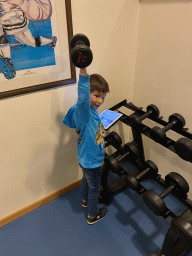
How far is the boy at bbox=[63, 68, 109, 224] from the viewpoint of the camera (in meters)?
0.94

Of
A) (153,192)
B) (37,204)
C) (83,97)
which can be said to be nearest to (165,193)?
(153,192)

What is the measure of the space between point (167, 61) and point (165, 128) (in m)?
0.51

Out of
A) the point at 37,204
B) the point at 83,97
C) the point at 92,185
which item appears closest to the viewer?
the point at 83,97

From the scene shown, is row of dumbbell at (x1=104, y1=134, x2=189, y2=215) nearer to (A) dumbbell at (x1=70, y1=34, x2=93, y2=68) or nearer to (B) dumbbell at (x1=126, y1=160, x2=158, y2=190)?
(B) dumbbell at (x1=126, y1=160, x2=158, y2=190)

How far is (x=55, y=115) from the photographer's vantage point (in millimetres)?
1446

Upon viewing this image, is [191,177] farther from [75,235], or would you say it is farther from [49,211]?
[49,211]

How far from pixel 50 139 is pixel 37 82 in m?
0.45

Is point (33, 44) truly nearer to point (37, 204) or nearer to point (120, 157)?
point (120, 157)

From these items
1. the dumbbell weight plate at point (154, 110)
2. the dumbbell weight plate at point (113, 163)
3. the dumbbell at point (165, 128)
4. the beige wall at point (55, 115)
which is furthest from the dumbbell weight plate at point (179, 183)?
the beige wall at point (55, 115)

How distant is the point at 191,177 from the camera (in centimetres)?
160

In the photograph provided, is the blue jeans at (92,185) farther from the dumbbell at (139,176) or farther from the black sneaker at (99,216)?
the dumbbell at (139,176)

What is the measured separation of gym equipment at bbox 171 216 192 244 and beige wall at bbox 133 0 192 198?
2.04 ft

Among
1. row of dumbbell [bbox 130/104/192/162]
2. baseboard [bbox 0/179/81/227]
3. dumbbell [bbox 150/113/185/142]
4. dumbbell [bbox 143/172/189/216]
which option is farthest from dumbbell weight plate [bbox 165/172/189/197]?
baseboard [bbox 0/179/81/227]

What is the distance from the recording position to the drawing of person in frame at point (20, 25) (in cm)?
102
